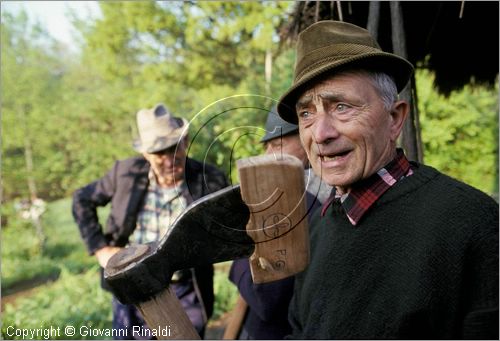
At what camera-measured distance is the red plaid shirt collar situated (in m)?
1.22

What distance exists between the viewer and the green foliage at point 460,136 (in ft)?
24.9

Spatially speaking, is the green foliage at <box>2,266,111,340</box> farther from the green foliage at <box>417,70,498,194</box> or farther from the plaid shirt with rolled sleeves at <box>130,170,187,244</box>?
the green foliage at <box>417,70,498,194</box>

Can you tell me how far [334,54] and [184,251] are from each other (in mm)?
817

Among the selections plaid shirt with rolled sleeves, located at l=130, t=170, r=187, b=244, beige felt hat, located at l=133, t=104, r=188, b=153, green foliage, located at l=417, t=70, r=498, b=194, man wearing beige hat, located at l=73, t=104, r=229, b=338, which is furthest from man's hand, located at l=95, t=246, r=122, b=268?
green foliage, located at l=417, t=70, r=498, b=194

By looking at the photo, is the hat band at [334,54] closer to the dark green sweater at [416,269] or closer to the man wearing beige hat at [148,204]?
the dark green sweater at [416,269]

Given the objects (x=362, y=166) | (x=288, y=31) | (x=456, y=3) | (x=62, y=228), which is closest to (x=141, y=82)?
(x=62, y=228)

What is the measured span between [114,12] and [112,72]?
5.77ft

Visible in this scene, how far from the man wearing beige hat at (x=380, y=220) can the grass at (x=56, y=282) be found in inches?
76.5

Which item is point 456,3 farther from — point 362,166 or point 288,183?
point 288,183

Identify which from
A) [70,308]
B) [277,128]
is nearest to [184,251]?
[277,128]

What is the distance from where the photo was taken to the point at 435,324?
1.01m

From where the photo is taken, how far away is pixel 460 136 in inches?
326

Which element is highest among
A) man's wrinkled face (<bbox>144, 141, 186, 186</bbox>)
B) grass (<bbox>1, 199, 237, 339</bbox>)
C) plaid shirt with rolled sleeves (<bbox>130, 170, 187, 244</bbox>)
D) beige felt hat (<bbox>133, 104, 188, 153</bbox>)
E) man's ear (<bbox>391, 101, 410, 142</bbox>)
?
beige felt hat (<bbox>133, 104, 188, 153</bbox>)

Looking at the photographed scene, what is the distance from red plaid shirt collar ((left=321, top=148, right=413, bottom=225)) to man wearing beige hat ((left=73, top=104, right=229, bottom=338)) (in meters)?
1.74
